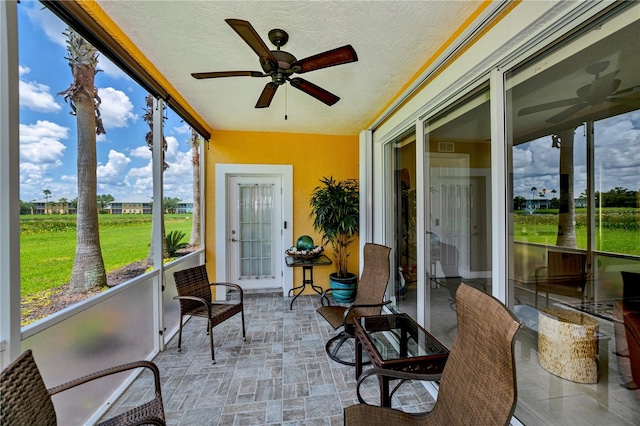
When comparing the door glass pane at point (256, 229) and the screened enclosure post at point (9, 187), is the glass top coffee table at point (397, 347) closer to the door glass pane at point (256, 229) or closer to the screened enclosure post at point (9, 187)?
the screened enclosure post at point (9, 187)

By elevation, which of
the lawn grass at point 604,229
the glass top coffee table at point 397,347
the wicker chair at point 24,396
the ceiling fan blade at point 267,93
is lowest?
the glass top coffee table at point 397,347

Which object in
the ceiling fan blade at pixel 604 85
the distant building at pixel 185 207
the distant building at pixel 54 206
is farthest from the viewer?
the distant building at pixel 185 207

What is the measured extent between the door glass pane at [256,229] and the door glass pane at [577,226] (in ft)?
12.2

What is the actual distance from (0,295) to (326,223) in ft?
11.0

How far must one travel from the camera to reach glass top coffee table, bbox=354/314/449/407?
161cm

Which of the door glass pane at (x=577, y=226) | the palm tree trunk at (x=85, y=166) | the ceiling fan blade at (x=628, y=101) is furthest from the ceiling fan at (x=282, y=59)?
the ceiling fan blade at (x=628, y=101)

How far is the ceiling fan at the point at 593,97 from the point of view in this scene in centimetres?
162

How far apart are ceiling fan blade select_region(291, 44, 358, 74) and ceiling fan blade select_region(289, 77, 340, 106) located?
20cm

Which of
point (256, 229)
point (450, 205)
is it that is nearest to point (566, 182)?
point (450, 205)

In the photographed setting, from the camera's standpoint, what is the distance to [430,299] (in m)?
2.67

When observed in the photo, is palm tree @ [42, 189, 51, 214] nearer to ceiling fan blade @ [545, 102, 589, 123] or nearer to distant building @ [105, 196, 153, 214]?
distant building @ [105, 196, 153, 214]

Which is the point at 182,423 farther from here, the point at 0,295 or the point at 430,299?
the point at 430,299

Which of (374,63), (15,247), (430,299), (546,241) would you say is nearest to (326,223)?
(430,299)

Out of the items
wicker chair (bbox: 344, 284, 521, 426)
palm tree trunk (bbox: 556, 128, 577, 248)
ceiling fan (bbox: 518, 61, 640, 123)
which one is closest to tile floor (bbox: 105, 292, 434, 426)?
wicker chair (bbox: 344, 284, 521, 426)
